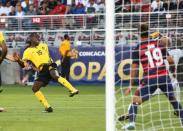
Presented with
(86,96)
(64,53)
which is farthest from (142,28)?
(64,53)

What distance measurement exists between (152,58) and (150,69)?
225 mm

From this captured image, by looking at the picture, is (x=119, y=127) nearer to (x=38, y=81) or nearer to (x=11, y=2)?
(x=38, y=81)

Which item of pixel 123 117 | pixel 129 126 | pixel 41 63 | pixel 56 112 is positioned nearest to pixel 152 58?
pixel 129 126

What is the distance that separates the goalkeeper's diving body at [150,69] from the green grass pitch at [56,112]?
1092 millimetres

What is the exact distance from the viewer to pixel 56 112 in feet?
51.5

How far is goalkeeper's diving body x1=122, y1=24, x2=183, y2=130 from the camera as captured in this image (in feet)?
39.3

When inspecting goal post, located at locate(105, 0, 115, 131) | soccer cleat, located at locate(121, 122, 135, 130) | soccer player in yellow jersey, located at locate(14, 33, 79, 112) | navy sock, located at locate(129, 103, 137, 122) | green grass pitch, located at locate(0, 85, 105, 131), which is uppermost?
goal post, located at locate(105, 0, 115, 131)

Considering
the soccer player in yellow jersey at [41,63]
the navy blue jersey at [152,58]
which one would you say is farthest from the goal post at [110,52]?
the soccer player in yellow jersey at [41,63]

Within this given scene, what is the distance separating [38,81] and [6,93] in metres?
6.64

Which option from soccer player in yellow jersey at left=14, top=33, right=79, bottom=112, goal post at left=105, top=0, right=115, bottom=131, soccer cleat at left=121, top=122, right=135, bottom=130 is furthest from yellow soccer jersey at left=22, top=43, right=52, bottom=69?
goal post at left=105, top=0, right=115, bottom=131

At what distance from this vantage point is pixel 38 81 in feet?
52.3

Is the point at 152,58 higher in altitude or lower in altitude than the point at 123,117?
higher

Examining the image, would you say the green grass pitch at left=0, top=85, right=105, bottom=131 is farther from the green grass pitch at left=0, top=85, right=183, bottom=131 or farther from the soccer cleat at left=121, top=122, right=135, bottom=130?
the soccer cleat at left=121, top=122, right=135, bottom=130

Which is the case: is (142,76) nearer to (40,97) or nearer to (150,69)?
(150,69)
